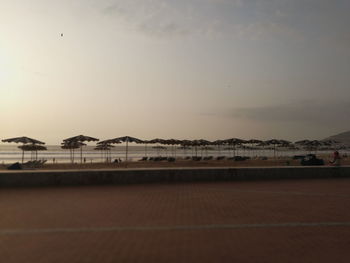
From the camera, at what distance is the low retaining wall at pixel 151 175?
10.7 metres

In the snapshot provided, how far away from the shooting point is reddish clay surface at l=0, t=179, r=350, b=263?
4.51 m

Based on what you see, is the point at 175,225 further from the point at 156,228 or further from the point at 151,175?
the point at 151,175

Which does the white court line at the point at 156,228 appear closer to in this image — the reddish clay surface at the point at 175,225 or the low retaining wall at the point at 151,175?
the reddish clay surface at the point at 175,225

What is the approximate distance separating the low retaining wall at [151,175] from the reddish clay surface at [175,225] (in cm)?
85

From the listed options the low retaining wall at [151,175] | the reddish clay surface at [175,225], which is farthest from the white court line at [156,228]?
the low retaining wall at [151,175]

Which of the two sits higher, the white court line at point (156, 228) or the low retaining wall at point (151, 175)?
the low retaining wall at point (151, 175)

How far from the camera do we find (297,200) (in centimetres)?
832

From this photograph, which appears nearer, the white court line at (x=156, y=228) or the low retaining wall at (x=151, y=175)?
the white court line at (x=156, y=228)

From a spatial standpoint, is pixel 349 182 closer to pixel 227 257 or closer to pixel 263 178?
pixel 263 178

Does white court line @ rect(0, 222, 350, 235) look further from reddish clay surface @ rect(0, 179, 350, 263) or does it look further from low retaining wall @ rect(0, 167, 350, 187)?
low retaining wall @ rect(0, 167, 350, 187)

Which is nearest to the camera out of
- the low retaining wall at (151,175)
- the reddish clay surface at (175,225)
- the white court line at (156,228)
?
the reddish clay surface at (175,225)

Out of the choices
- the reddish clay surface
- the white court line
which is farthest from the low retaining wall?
the white court line

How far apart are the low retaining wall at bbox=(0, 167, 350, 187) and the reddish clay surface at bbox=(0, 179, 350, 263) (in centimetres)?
85

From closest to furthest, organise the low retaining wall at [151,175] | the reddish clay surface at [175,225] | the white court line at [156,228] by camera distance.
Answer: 1. the reddish clay surface at [175,225]
2. the white court line at [156,228]
3. the low retaining wall at [151,175]
